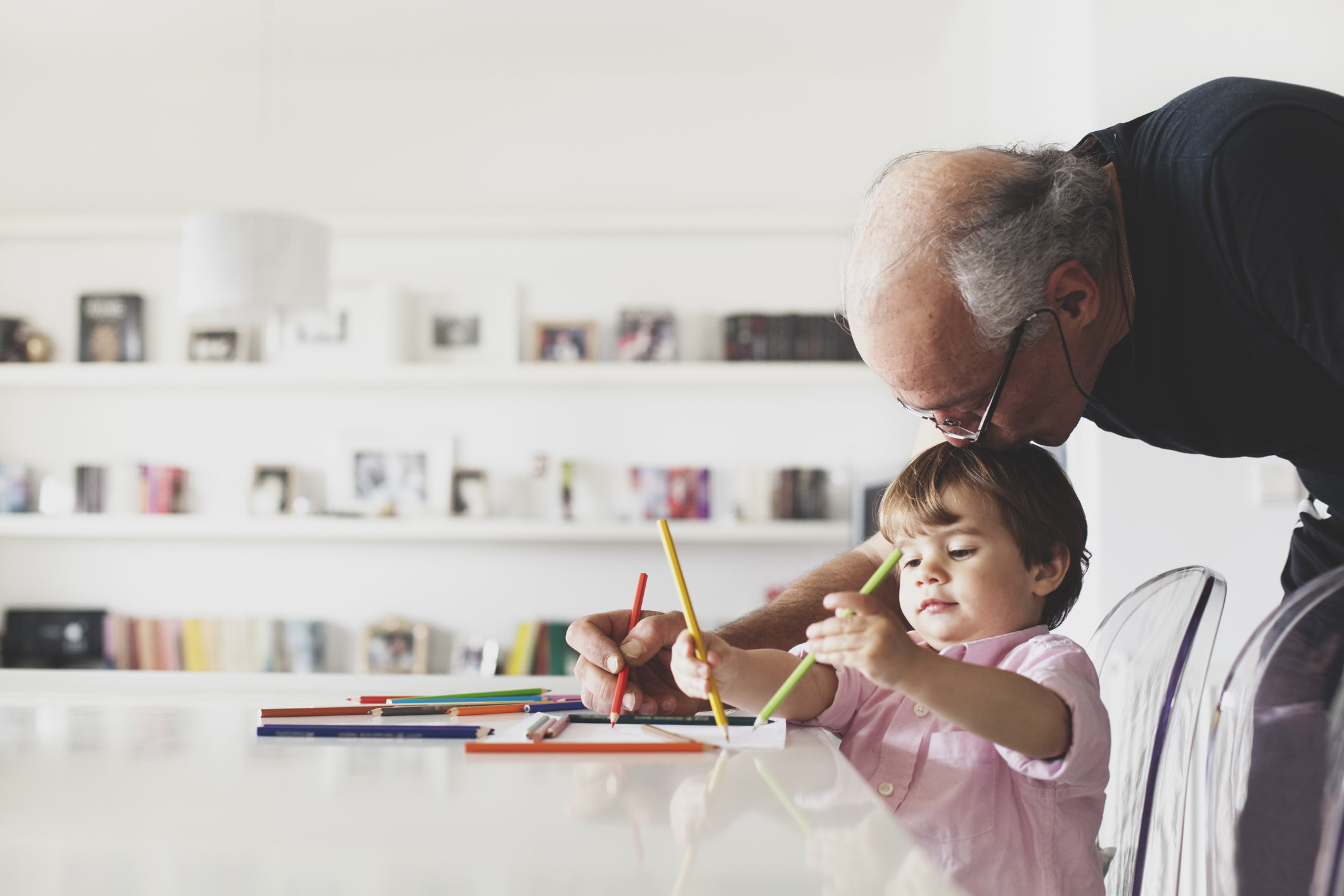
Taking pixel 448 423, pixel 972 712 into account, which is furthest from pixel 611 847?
pixel 448 423

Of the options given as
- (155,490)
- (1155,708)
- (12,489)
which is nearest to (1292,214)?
(1155,708)

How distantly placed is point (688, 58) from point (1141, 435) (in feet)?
10.2

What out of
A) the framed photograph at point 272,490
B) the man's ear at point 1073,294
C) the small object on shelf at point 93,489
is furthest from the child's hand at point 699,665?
the small object on shelf at point 93,489

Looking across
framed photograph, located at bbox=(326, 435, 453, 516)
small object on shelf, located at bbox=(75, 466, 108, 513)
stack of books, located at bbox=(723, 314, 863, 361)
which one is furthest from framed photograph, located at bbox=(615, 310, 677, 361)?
small object on shelf, located at bbox=(75, 466, 108, 513)

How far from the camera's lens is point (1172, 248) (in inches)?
42.1

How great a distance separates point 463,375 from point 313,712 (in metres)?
2.87

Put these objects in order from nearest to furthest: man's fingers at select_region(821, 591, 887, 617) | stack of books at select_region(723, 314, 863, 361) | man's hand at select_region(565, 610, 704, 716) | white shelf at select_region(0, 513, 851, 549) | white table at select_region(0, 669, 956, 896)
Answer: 1. white table at select_region(0, 669, 956, 896)
2. man's fingers at select_region(821, 591, 887, 617)
3. man's hand at select_region(565, 610, 704, 716)
4. white shelf at select_region(0, 513, 851, 549)
5. stack of books at select_region(723, 314, 863, 361)

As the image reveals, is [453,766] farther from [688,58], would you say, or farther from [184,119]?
[184,119]

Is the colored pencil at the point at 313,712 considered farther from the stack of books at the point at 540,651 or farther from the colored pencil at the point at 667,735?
the stack of books at the point at 540,651

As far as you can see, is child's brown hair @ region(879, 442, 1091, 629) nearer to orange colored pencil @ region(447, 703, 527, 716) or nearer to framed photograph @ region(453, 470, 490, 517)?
orange colored pencil @ region(447, 703, 527, 716)

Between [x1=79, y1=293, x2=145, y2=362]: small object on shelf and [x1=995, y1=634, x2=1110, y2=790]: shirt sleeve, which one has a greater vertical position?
[x1=79, y1=293, x2=145, y2=362]: small object on shelf

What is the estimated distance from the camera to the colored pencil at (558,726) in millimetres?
873

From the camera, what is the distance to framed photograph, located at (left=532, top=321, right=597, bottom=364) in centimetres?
389

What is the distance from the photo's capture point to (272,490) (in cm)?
390
